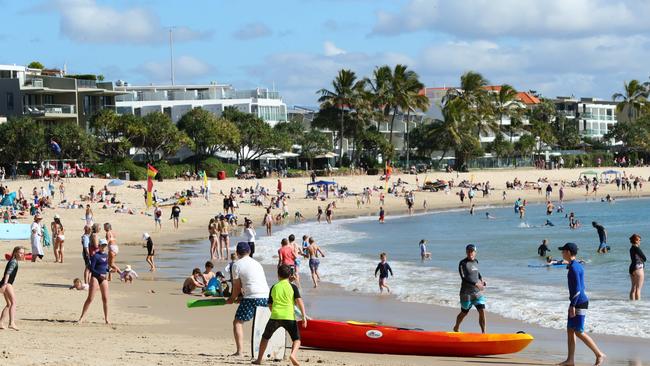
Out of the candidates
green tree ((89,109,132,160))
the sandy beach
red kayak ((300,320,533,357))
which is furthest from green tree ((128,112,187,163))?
red kayak ((300,320,533,357))

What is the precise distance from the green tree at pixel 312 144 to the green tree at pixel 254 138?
4918 millimetres

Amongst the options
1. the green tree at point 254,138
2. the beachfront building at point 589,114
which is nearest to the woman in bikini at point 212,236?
the green tree at point 254,138

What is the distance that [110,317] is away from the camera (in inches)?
611

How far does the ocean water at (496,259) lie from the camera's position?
18.2 metres

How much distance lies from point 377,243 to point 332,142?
56.1 meters

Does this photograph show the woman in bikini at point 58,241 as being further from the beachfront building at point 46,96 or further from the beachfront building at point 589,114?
the beachfront building at point 589,114

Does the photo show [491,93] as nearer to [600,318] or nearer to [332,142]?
[332,142]

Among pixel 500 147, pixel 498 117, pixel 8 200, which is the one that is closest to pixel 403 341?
pixel 8 200

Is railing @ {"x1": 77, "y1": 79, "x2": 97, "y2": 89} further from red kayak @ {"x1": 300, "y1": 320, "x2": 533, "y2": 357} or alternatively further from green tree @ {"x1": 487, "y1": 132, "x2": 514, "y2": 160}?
red kayak @ {"x1": 300, "y1": 320, "x2": 533, "y2": 357}

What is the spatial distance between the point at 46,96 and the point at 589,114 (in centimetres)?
7601

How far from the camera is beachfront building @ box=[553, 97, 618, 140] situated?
403ft

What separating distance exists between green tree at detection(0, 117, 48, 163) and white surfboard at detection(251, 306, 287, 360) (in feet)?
171

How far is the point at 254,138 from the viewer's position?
74.1 m

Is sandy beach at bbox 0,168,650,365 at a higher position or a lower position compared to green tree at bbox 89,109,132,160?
lower
